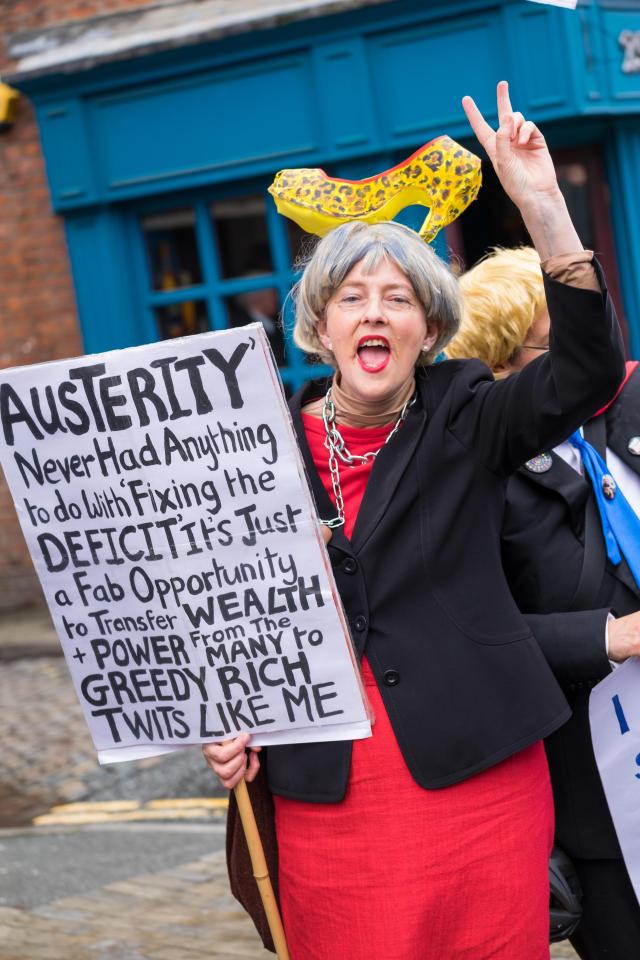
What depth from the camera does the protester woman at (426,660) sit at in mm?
2391


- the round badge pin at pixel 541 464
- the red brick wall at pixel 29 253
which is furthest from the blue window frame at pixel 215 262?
the round badge pin at pixel 541 464

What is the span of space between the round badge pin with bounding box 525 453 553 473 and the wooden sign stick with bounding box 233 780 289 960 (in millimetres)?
829

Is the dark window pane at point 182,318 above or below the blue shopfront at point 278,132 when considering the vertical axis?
below

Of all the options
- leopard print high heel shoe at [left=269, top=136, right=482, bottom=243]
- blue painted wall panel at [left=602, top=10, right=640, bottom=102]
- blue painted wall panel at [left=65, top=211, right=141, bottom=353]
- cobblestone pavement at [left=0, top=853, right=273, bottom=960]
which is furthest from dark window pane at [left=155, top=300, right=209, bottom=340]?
leopard print high heel shoe at [left=269, top=136, right=482, bottom=243]

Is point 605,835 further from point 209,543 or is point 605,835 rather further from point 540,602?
point 209,543

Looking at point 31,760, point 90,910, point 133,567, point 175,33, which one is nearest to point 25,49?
point 175,33

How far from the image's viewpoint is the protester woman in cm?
239

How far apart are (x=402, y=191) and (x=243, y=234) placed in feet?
21.4

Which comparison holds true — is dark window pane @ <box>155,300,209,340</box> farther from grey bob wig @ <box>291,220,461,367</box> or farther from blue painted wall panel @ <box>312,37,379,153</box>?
grey bob wig @ <box>291,220,461,367</box>

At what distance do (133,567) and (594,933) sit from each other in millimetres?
1189

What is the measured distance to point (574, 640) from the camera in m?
2.58

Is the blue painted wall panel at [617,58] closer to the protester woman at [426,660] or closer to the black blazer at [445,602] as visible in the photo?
the protester woman at [426,660]

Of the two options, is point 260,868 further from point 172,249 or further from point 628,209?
point 172,249

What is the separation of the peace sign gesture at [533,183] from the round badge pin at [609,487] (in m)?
0.55
